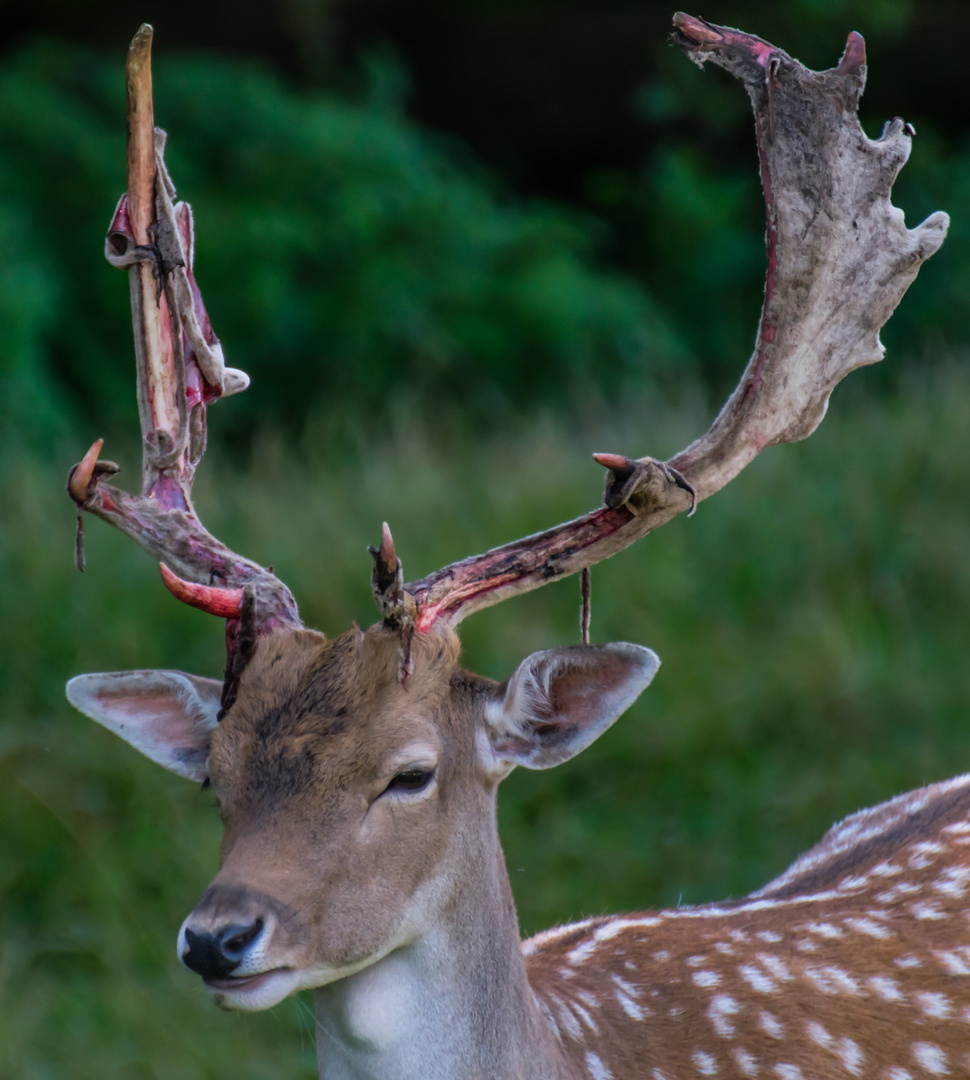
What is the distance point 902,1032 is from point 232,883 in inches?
55.8

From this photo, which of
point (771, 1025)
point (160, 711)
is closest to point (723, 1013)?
point (771, 1025)

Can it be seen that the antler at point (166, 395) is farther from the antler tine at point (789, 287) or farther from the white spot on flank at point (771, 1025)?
the white spot on flank at point (771, 1025)

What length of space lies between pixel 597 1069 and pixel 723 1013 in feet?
0.93

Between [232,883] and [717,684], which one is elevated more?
[717,684]

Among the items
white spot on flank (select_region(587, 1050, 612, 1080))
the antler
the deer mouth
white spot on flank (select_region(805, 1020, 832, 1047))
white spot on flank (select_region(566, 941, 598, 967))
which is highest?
the antler

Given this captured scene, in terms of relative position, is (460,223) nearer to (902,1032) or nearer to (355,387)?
(355,387)

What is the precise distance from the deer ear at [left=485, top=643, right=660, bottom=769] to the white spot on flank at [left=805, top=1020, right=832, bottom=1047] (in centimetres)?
74

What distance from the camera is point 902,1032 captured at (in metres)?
2.92

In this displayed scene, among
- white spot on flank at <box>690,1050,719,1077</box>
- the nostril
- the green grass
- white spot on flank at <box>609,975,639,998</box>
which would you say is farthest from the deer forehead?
the green grass

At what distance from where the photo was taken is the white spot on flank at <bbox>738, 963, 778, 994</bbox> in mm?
2951

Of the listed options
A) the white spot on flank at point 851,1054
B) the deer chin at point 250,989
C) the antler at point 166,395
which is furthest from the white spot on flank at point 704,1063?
the antler at point 166,395

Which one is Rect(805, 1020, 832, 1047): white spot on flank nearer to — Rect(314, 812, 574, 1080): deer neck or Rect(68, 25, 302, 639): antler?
Rect(314, 812, 574, 1080): deer neck

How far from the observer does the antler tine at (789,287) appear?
2.73 m

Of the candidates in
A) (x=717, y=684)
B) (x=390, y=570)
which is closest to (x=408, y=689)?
(x=390, y=570)
